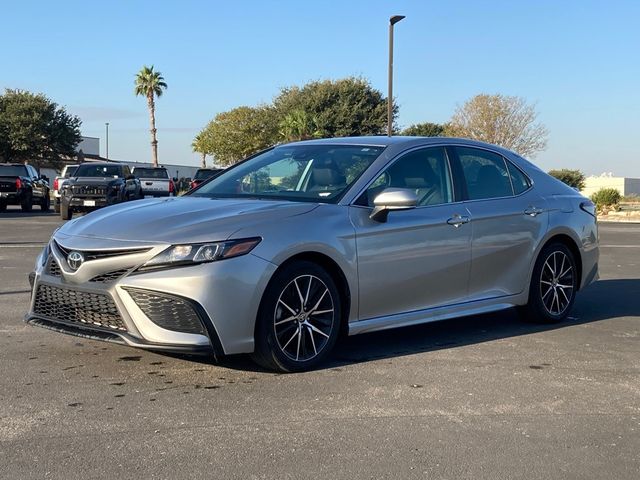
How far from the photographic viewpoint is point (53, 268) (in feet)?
16.3

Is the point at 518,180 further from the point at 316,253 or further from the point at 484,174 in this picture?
the point at 316,253

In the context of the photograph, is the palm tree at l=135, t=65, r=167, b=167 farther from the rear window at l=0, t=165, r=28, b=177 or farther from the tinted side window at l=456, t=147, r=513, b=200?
the tinted side window at l=456, t=147, r=513, b=200

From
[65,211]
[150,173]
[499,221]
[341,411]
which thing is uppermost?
[150,173]

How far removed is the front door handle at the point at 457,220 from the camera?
231 inches

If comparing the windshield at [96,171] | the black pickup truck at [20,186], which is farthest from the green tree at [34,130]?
the windshield at [96,171]

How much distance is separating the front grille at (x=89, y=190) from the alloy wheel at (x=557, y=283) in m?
16.0

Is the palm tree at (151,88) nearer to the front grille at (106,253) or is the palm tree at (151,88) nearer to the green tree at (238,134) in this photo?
the green tree at (238,134)

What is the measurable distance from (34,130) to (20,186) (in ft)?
100

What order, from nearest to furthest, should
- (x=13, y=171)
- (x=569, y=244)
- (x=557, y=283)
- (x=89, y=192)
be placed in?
(x=557, y=283) → (x=569, y=244) → (x=89, y=192) → (x=13, y=171)

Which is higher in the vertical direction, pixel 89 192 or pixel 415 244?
pixel 89 192

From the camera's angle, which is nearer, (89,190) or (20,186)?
(89,190)

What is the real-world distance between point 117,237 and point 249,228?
84 centimetres

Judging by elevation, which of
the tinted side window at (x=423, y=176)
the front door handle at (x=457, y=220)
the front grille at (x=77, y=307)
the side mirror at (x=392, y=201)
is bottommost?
the front grille at (x=77, y=307)

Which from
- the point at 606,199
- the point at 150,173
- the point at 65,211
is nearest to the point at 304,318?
the point at 65,211
